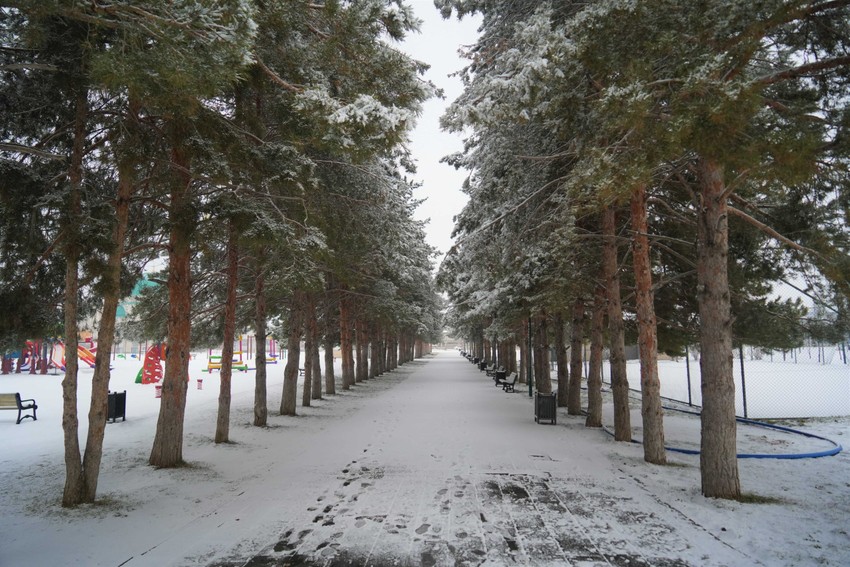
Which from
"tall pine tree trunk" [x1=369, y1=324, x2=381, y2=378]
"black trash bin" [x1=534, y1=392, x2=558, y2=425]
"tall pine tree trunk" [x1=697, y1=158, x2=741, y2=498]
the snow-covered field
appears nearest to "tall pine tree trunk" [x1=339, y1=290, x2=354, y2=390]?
"tall pine tree trunk" [x1=369, y1=324, x2=381, y2=378]

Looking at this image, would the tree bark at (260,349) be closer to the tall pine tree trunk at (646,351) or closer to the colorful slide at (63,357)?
the tall pine tree trunk at (646,351)

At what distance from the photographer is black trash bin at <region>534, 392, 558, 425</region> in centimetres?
1339

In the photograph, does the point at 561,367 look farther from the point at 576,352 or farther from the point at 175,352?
the point at 175,352

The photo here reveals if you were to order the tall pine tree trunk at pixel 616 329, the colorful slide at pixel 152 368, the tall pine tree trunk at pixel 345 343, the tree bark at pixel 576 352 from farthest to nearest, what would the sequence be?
1. the colorful slide at pixel 152 368
2. the tall pine tree trunk at pixel 345 343
3. the tree bark at pixel 576 352
4. the tall pine tree trunk at pixel 616 329

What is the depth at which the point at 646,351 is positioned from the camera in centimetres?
913

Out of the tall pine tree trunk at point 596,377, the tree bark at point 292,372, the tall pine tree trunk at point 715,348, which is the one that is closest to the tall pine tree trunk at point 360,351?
the tree bark at point 292,372

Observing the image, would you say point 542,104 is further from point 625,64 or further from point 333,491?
point 333,491

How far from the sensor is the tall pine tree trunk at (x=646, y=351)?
887 cm

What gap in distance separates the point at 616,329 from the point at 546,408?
3520 millimetres

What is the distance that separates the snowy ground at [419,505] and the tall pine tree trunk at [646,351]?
449 millimetres

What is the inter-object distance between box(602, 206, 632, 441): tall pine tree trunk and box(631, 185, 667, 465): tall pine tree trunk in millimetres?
1363

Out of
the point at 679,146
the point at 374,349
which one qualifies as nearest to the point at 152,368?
the point at 374,349

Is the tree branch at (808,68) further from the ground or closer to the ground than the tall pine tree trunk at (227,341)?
further from the ground

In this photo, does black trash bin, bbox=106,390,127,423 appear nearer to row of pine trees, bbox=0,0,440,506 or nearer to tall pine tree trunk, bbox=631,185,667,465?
row of pine trees, bbox=0,0,440,506
